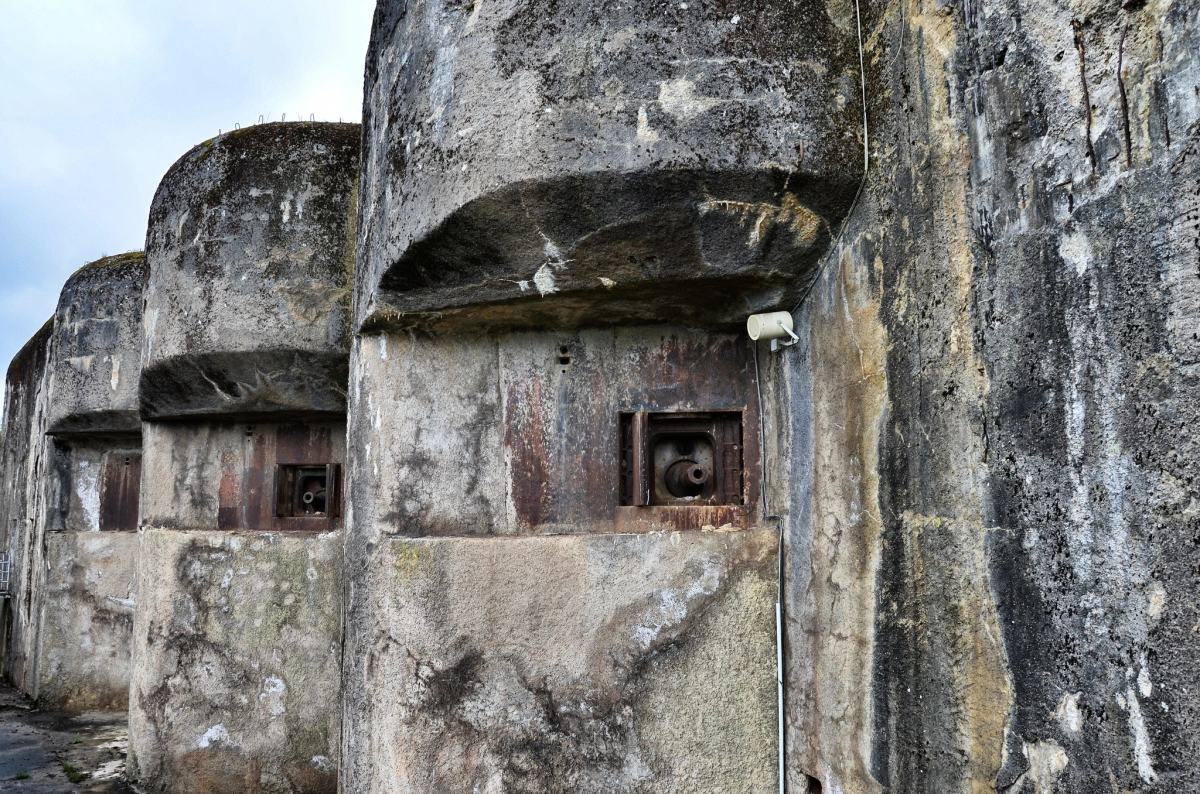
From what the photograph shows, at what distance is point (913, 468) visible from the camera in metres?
2.25

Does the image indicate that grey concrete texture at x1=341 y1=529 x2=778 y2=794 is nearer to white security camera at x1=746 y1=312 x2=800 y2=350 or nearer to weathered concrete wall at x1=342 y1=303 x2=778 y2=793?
weathered concrete wall at x1=342 y1=303 x2=778 y2=793

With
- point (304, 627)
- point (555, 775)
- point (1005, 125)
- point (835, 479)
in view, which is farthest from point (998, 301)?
point (304, 627)

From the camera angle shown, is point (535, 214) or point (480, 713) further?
point (480, 713)

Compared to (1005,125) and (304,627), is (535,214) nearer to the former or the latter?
(1005,125)

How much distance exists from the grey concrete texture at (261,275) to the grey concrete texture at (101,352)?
2.34 metres

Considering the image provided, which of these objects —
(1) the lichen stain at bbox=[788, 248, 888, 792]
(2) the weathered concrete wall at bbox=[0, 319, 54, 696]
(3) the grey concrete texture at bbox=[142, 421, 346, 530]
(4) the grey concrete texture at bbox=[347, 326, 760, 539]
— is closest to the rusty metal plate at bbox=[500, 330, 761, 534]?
(4) the grey concrete texture at bbox=[347, 326, 760, 539]

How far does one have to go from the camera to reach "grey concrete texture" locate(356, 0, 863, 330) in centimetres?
257

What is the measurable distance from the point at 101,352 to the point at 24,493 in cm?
267

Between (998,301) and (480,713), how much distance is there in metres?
2.04

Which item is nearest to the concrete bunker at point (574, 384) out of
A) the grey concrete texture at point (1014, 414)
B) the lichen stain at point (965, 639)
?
the grey concrete texture at point (1014, 414)

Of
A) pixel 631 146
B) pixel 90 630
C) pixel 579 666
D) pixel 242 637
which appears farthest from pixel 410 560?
pixel 90 630

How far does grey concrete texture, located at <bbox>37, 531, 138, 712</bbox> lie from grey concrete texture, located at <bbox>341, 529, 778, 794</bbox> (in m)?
4.98

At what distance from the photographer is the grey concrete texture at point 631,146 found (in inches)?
101

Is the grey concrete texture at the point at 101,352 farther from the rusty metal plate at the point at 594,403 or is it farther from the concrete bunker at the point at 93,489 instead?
the rusty metal plate at the point at 594,403
